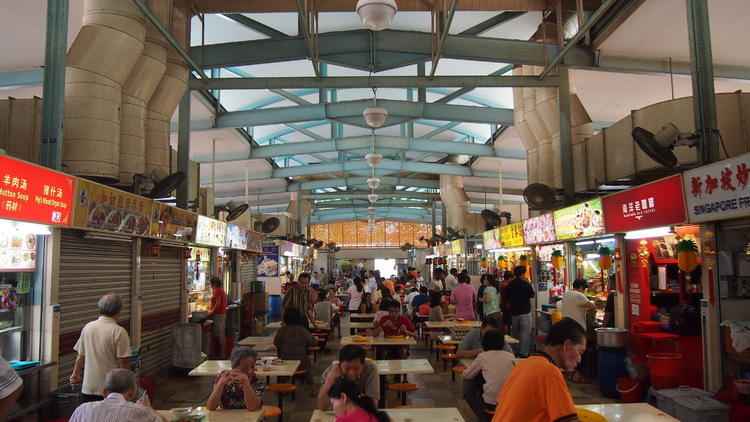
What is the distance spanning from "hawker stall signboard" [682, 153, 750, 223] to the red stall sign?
192 mm

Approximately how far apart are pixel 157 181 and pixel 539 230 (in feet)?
24.0

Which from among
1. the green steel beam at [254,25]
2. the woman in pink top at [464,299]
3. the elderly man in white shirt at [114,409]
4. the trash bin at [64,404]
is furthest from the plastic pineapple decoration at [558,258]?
the elderly man in white shirt at [114,409]

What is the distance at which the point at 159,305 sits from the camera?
8961 millimetres

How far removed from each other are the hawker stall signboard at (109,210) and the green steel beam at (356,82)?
2.71 meters

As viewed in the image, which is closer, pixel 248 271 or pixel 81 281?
pixel 81 281

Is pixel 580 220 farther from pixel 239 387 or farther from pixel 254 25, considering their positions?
pixel 254 25

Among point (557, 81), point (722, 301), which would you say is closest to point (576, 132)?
point (557, 81)

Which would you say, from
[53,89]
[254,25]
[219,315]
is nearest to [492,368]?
[53,89]

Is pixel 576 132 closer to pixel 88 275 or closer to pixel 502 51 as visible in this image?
pixel 502 51

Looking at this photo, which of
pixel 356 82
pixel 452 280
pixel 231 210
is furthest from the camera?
pixel 452 280

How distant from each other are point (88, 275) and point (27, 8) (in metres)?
3.53

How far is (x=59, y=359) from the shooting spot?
5.88 metres

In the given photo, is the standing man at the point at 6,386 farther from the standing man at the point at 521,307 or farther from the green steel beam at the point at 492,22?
the green steel beam at the point at 492,22

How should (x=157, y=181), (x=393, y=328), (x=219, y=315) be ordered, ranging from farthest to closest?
(x=219, y=315) → (x=393, y=328) → (x=157, y=181)
